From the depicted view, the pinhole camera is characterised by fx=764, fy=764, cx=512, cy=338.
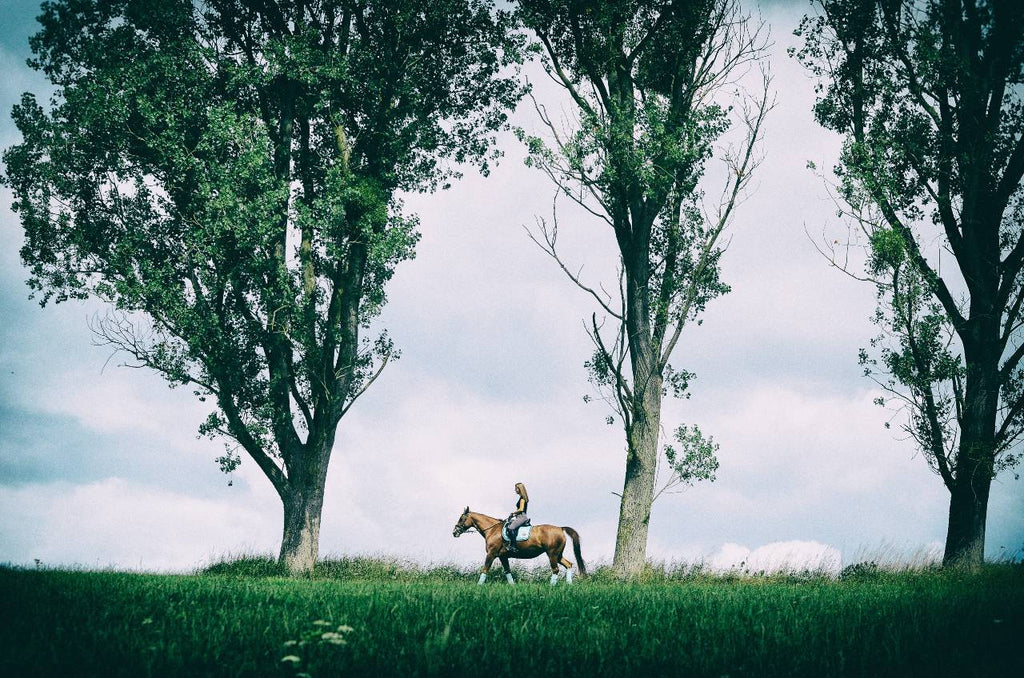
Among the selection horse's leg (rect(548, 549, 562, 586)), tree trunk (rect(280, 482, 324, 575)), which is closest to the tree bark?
tree trunk (rect(280, 482, 324, 575))

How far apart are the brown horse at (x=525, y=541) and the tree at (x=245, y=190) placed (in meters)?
5.25

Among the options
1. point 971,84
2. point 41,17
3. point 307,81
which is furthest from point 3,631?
point 971,84

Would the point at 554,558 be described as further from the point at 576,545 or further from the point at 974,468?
the point at 974,468

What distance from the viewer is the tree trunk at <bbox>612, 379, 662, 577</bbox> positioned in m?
20.7

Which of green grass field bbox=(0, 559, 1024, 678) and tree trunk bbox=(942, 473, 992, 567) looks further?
tree trunk bbox=(942, 473, 992, 567)

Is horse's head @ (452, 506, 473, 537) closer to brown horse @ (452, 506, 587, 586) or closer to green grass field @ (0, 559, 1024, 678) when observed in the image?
brown horse @ (452, 506, 587, 586)

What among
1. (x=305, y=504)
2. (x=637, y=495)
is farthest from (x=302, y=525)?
(x=637, y=495)

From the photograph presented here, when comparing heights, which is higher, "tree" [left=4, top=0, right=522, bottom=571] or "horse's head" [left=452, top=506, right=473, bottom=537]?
"tree" [left=4, top=0, right=522, bottom=571]

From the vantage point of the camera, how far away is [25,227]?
870 inches

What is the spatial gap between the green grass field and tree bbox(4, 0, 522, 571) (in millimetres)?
11078

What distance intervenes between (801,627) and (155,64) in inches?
853

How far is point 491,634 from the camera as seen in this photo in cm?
769

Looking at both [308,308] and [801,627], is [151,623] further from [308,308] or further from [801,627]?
[308,308]

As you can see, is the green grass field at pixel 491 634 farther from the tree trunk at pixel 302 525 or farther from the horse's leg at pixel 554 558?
the tree trunk at pixel 302 525
